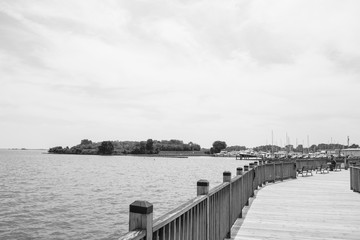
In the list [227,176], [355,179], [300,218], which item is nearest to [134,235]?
[227,176]

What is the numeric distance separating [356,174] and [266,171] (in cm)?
458

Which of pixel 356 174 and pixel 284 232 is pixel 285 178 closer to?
pixel 356 174

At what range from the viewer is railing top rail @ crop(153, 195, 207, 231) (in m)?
3.13

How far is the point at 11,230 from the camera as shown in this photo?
2023 cm

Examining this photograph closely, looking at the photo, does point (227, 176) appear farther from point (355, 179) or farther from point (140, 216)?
point (355, 179)

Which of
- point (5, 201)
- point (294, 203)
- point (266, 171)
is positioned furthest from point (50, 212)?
point (294, 203)

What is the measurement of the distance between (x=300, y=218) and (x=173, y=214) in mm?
6838

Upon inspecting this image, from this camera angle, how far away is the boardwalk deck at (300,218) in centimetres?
752

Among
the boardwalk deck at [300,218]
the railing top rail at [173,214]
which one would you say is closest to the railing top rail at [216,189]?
the railing top rail at [173,214]

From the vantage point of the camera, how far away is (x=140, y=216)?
2748 millimetres

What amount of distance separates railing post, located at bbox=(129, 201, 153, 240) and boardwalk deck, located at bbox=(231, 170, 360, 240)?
485 cm

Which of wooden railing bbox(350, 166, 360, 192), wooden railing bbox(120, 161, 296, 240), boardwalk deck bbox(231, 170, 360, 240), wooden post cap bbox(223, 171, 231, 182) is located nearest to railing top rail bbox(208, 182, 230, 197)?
wooden railing bbox(120, 161, 296, 240)

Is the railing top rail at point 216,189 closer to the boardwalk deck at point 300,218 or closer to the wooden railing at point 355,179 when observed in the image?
the boardwalk deck at point 300,218

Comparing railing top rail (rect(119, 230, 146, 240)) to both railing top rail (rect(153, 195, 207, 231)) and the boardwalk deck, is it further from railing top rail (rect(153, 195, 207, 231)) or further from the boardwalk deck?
the boardwalk deck
